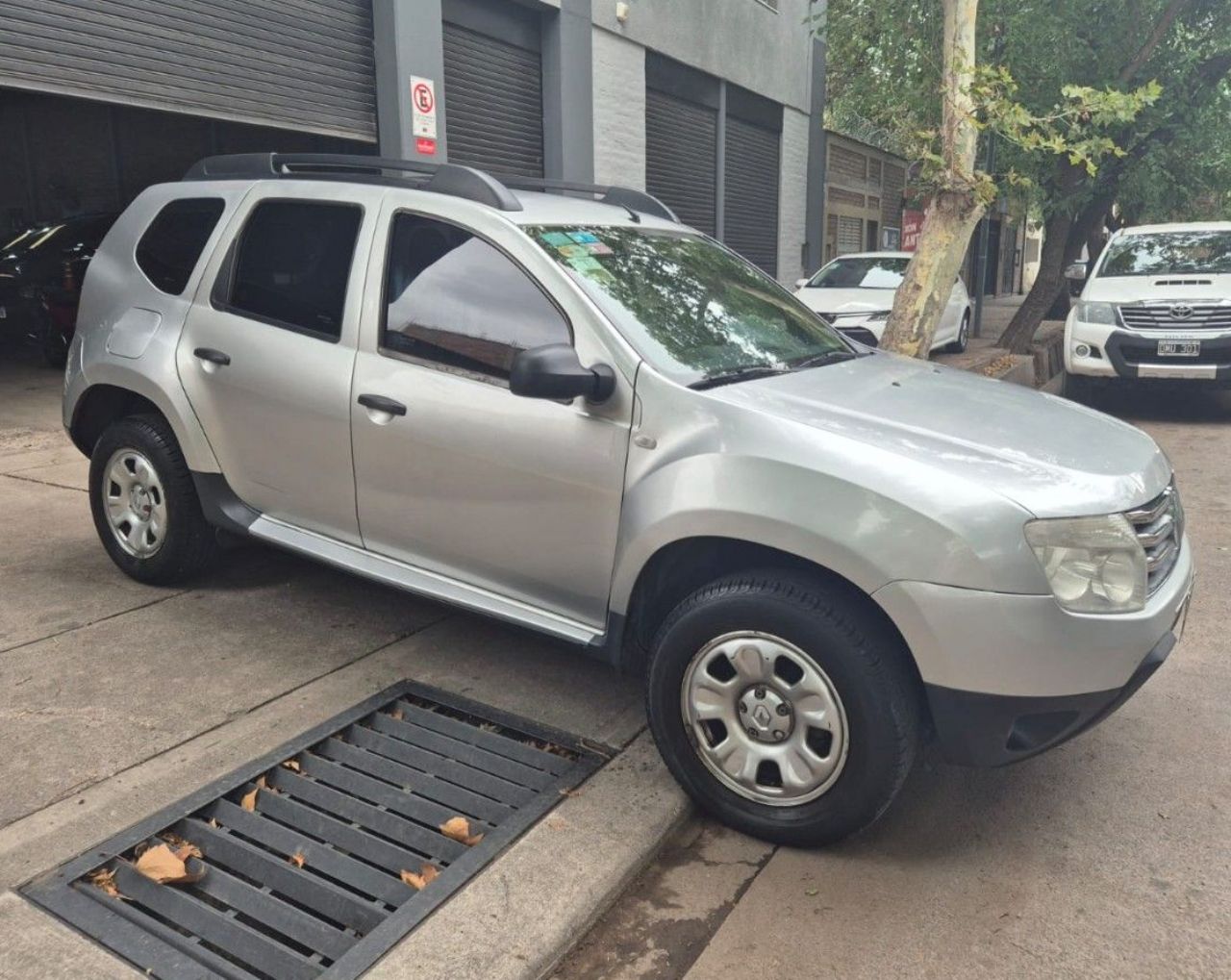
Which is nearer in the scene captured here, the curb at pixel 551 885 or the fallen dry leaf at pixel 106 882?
the curb at pixel 551 885

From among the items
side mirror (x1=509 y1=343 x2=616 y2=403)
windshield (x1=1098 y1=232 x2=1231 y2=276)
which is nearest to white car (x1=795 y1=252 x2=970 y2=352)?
windshield (x1=1098 y1=232 x2=1231 y2=276)

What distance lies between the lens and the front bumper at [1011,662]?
8.60 ft

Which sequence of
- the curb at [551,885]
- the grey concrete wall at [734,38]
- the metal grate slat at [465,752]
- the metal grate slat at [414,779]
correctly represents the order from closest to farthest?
the curb at [551,885]
the metal grate slat at [414,779]
the metal grate slat at [465,752]
the grey concrete wall at [734,38]

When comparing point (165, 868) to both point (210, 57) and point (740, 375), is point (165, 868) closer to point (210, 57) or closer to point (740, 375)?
point (740, 375)

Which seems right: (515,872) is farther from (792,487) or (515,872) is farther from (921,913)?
(792,487)

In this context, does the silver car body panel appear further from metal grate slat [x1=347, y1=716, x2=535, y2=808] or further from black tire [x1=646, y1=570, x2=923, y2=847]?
metal grate slat [x1=347, y1=716, x2=535, y2=808]

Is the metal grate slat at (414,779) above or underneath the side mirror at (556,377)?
underneath

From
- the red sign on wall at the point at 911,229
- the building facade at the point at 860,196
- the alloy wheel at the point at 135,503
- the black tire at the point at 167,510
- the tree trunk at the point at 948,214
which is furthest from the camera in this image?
the building facade at the point at 860,196

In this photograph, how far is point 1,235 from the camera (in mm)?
15414

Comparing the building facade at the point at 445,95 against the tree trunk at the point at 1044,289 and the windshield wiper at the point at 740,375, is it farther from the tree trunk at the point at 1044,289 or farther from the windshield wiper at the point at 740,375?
the windshield wiper at the point at 740,375

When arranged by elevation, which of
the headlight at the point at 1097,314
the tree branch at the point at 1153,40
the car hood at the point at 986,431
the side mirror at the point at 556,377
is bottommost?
the headlight at the point at 1097,314

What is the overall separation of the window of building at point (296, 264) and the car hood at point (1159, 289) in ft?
26.3

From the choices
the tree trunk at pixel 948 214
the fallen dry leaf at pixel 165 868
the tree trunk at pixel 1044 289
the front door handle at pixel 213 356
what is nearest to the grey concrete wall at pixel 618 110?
the tree trunk at pixel 948 214

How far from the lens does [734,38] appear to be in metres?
15.9
